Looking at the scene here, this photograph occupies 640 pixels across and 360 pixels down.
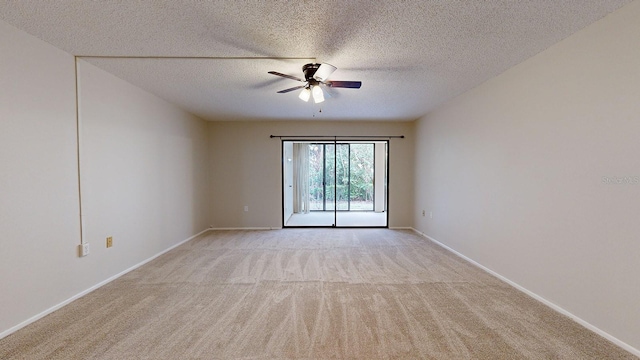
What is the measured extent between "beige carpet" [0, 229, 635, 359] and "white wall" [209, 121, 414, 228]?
2.24 metres

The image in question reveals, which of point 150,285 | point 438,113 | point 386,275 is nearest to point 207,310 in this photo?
point 150,285

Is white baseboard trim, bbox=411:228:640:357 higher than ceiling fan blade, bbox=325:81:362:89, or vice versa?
ceiling fan blade, bbox=325:81:362:89

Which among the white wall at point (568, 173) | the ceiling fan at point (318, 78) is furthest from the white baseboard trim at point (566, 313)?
the ceiling fan at point (318, 78)

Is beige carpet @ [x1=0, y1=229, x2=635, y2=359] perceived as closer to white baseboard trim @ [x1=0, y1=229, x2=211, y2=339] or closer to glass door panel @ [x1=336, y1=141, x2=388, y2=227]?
white baseboard trim @ [x1=0, y1=229, x2=211, y2=339]

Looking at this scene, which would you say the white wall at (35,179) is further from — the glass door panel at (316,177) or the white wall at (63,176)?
the glass door panel at (316,177)

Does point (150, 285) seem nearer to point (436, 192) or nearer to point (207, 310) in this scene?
point (207, 310)

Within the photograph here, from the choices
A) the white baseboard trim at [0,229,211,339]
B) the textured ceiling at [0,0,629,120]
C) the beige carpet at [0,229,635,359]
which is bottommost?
the beige carpet at [0,229,635,359]

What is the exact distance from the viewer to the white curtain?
8.12 m

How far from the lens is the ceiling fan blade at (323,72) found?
2426 millimetres

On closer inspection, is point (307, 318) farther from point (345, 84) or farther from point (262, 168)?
point (262, 168)

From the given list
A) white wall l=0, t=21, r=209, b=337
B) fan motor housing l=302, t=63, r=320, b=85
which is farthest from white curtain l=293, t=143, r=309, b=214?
fan motor housing l=302, t=63, r=320, b=85

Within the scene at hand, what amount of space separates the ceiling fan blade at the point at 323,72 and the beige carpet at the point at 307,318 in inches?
83.6

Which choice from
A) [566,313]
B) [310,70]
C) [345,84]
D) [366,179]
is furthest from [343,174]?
[566,313]

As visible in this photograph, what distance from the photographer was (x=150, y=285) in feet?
9.36
